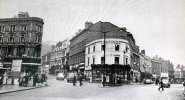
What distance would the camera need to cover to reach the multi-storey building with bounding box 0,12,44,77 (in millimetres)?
12641

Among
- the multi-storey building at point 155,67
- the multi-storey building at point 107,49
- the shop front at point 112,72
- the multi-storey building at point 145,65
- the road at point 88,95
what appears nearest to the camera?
the road at point 88,95

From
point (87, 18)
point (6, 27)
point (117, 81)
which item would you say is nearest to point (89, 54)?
point (117, 81)

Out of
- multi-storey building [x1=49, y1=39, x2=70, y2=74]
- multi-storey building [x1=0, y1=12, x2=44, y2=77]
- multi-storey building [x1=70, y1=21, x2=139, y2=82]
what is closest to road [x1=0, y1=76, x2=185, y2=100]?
multi-storey building [x1=0, y1=12, x2=44, y2=77]

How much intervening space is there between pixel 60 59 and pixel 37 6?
21490 mm

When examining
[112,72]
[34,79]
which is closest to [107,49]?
[112,72]

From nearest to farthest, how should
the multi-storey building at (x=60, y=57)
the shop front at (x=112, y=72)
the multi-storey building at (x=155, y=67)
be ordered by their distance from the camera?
the shop front at (x=112, y=72) → the multi-storey building at (x=60, y=57) → the multi-storey building at (x=155, y=67)

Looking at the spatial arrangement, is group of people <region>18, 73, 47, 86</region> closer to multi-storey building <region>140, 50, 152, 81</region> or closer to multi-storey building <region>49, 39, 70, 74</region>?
multi-storey building <region>49, 39, 70, 74</region>

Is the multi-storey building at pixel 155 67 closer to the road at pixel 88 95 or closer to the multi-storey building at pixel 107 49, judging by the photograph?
the multi-storey building at pixel 107 49

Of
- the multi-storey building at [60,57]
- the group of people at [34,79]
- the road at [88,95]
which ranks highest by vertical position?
the multi-storey building at [60,57]

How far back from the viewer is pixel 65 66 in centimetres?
2898

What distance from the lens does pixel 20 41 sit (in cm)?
1436

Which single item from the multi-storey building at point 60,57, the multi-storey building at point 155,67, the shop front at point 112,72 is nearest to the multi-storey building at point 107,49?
the shop front at point 112,72

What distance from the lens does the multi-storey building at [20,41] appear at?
41.5 feet

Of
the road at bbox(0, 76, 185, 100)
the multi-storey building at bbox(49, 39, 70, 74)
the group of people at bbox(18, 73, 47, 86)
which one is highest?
the multi-storey building at bbox(49, 39, 70, 74)
